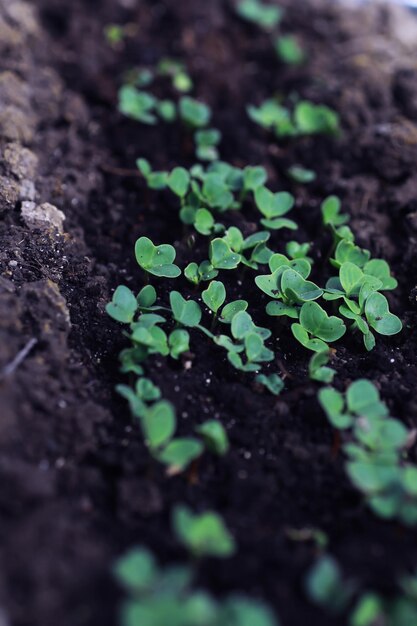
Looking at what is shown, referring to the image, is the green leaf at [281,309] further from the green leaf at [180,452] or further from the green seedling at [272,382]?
the green leaf at [180,452]

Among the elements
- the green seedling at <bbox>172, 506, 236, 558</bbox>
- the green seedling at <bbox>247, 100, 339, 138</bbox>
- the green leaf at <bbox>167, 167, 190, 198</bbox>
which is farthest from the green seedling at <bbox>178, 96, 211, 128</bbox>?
the green seedling at <bbox>172, 506, 236, 558</bbox>

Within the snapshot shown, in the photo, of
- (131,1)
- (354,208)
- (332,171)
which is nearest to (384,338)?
(354,208)

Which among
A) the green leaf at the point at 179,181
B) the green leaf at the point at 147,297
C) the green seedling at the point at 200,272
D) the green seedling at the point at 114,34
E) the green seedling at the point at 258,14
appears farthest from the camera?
the green seedling at the point at 258,14

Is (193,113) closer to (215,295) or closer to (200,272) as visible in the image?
(200,272)

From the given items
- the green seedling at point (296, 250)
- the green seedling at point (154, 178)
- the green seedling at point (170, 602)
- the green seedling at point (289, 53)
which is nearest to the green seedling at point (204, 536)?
the green seedling at point (170, 602)

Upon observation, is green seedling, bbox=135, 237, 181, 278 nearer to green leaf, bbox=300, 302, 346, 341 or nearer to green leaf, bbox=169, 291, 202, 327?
green leaf, bbox=169, 291, 202, 327

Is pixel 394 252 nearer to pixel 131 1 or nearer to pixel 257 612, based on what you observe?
pixel 257 612
